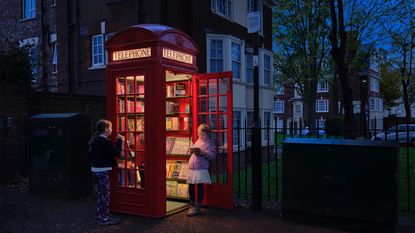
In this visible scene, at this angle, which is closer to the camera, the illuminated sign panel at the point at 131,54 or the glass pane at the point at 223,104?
the illuminated sign panel at the point at 131,54

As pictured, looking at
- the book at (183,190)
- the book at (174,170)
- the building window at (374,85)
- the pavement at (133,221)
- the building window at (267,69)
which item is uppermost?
the building window at (374,85)

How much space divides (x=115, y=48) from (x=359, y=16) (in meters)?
17.0

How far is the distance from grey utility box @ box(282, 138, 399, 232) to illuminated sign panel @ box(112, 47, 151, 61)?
9.19 feet

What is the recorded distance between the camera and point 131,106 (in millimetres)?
6793

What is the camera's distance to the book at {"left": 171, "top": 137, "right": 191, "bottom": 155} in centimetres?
754

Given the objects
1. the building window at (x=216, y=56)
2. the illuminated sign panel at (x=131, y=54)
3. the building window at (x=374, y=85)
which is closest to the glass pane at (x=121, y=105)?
the illuminated sign panel at (x=131, y=54)

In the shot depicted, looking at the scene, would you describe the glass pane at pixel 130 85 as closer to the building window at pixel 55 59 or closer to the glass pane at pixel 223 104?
the glass pane at pixel 223 104

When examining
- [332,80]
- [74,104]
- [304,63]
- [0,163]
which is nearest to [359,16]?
[304,63]

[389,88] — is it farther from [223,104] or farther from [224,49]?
[223,104]

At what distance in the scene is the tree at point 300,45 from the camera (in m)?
21.7

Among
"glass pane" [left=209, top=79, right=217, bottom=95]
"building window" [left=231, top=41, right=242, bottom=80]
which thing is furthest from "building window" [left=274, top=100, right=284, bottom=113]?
"glass pane" [left=209, top=79, right=217, bottom=95]

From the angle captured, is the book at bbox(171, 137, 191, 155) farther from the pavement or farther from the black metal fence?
the pavement

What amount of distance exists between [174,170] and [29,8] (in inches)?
656

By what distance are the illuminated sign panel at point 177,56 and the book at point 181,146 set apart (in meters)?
1.61
